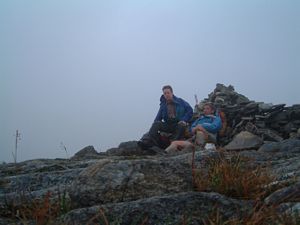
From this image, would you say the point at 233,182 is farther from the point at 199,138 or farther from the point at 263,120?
the point at 263,120

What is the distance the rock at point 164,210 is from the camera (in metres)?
3.29

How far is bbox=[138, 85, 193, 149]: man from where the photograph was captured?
14.2 meters

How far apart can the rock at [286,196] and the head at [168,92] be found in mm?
10776

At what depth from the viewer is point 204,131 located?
532 inches

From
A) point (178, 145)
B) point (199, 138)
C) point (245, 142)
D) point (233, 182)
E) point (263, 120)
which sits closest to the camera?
point (233, 182)

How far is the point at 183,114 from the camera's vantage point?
48.7ft

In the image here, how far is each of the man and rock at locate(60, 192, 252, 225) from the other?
10.4 metres

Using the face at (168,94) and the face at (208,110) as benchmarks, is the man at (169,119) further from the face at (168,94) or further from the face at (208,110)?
the face at (208,110)

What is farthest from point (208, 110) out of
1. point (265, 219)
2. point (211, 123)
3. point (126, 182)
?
point (265, 219)

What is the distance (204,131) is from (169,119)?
59.7 inches

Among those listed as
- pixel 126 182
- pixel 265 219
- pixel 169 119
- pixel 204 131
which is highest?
pixel 169 119

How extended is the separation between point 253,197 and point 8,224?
2.07 m

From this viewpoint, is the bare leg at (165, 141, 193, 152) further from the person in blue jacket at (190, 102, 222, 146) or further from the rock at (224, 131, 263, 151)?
the rock at (224, 131, 263, 151)

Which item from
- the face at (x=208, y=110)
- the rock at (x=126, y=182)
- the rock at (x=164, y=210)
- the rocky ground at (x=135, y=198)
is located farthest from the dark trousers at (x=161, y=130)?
the rock at (x=164, y=210)
